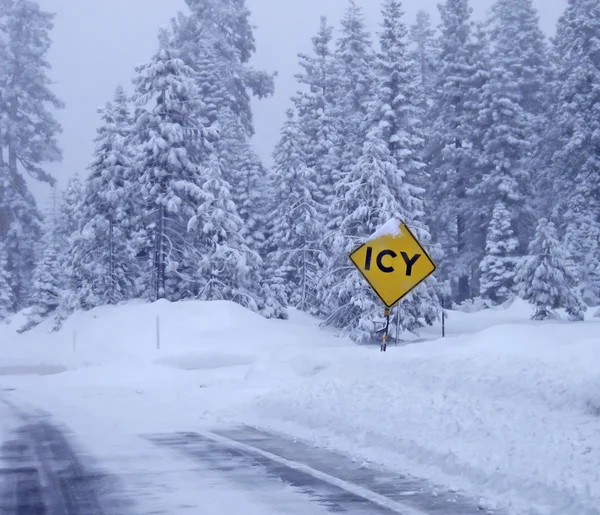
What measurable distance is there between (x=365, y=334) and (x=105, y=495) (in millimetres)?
25659

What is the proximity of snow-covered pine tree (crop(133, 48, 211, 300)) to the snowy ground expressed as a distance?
11259 millimetres

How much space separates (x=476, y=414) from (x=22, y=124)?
166ft

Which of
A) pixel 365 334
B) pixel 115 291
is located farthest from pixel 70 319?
pixel 365 334

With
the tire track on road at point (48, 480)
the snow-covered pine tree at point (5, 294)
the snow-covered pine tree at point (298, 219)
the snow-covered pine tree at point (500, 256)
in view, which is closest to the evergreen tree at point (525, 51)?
the snow-covered pine tree at point (500, 256)

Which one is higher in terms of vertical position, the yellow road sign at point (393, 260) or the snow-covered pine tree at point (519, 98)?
the snow-covered pine tree at point (519, 98)

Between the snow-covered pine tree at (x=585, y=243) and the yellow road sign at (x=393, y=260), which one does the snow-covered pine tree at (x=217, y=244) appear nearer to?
the snow-covered pine tree at (x=585, y=243)

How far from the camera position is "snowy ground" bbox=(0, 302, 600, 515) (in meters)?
8.08

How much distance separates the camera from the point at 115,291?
1481 inches

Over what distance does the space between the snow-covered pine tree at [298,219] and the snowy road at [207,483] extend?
32.4 meters

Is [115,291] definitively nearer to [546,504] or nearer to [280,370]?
[280,370]

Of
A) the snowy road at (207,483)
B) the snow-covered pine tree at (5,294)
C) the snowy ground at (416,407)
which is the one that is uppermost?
the snow-covered pine tree at (5,294)

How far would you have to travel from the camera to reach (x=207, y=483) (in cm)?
841

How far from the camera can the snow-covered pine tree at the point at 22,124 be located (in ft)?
181

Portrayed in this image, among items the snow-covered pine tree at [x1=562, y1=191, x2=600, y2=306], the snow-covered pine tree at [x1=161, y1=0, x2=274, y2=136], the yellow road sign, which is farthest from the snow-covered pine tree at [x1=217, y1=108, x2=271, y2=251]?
the yellow road sign
